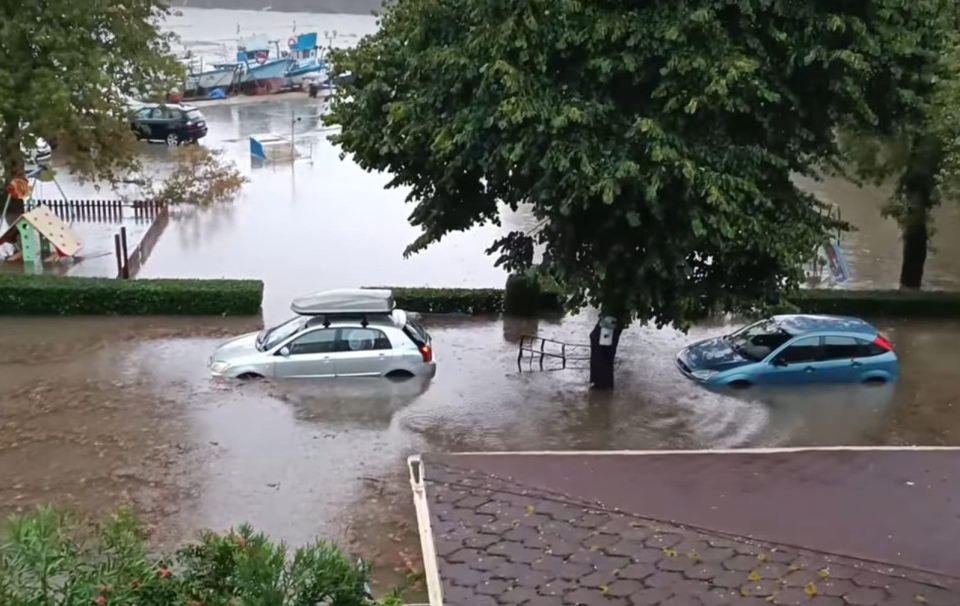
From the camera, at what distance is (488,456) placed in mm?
11656

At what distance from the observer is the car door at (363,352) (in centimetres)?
1847

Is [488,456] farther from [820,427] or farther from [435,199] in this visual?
[820,427]

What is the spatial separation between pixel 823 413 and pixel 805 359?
4.36 feet

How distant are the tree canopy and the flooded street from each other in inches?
95.2

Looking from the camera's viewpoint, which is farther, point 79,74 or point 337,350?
point 79,74

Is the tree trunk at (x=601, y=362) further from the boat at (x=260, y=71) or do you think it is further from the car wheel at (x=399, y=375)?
the boat at (x=260, y=71)

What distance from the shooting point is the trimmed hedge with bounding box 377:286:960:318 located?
2328 cm

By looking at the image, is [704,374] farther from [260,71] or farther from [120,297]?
[260,71]

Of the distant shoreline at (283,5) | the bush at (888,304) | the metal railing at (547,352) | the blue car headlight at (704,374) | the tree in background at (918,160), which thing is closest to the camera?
the tree in background at (918,160)

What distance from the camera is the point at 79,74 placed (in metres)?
23.9

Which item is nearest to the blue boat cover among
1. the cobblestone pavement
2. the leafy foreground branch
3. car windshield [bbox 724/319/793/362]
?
car windshield [bbox 724/319/793/362]

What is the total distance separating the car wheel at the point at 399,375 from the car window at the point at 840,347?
7391 millimetres

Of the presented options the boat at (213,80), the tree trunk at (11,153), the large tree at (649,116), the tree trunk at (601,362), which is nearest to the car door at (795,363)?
the tree trunk at (601,362)

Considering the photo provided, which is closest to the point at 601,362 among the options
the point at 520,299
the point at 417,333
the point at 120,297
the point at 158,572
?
the point at 417,333
